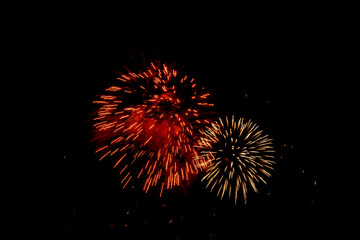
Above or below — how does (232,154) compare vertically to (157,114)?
below

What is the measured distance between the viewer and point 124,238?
4.55 metres

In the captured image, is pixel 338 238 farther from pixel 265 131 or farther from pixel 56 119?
pixel 56 119

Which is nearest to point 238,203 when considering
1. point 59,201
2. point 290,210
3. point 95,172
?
point 290,210

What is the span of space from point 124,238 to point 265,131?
4159mm

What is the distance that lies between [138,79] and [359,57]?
201 inches

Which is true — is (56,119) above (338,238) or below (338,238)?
above

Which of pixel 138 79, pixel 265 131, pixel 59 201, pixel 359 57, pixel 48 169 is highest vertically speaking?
pixel 359 57

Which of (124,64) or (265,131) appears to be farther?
(265,131)

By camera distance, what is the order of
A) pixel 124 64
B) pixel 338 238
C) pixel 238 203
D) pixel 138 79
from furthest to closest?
1. pixel 238 203
2. pixel 338 238
3. pixel 124 64
4. pixel 138 79

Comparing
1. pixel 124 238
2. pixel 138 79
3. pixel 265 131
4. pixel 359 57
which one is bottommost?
pixel 124 238

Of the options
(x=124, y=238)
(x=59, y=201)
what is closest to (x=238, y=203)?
(x=124, y=238)

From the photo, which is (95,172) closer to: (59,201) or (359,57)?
(59,201)

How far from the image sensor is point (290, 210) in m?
4.97

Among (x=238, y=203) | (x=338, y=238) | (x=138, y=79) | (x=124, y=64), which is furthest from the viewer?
(x=238, y=203)
